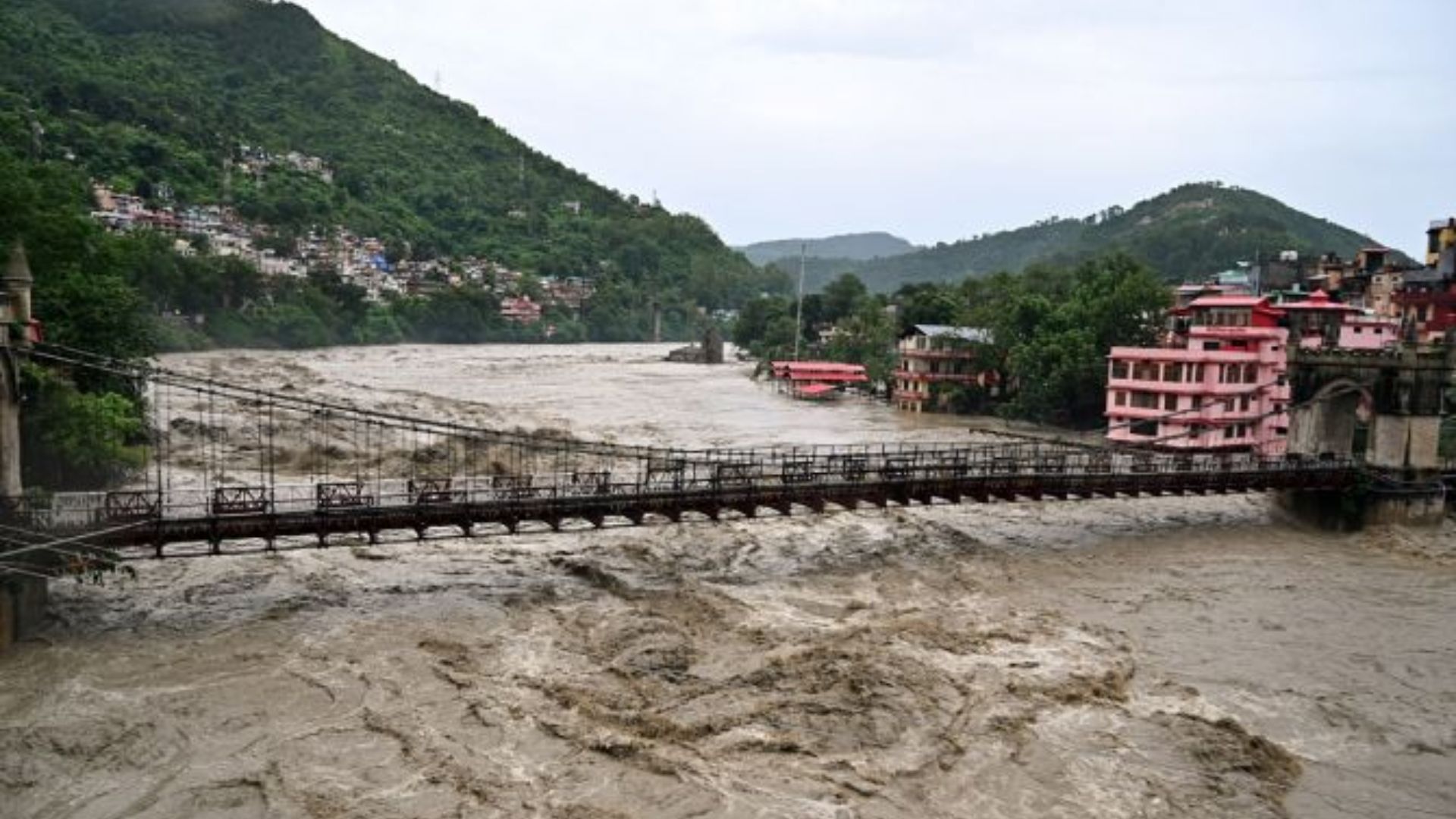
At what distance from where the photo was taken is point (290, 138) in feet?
508

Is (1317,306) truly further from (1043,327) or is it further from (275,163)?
(275,163)

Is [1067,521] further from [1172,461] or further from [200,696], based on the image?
[200,696]

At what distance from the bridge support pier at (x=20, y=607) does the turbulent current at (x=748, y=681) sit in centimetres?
47

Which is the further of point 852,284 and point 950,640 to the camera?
point 852,284

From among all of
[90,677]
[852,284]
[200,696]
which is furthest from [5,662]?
[852,284]

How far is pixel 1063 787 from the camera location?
17062 millimetres

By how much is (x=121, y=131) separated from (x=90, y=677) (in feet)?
342

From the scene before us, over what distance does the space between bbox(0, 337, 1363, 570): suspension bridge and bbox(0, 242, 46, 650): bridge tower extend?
0.52m

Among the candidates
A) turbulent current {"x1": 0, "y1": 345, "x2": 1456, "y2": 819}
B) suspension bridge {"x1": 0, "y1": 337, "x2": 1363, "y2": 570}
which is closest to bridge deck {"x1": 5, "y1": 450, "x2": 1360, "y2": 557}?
suspension bridge {"x1": 0, "y1": 337, "x2": 1363, "y2": 570}

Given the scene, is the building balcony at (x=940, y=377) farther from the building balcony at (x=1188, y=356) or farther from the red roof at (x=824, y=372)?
the building balcony at (x=1188, y=356)

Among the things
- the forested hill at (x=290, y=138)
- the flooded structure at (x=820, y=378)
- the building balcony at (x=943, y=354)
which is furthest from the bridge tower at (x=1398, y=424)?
the forested hill at (x=290, y=138)

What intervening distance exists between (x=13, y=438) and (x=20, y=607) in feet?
11.4

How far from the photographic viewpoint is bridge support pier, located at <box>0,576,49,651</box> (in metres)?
20.6

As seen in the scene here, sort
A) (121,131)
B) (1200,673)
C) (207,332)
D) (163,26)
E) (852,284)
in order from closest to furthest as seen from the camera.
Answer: (1200,673) < (207,332) < (121,131) < (852,284) < (163,26)
